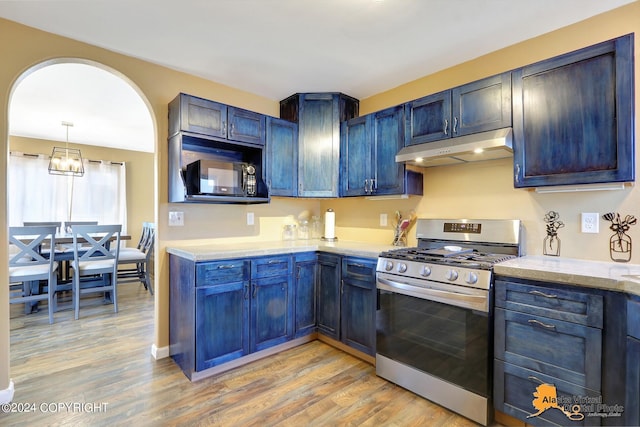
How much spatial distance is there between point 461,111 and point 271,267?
1.92m

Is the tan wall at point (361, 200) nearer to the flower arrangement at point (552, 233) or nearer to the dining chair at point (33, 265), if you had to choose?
the flower arrangement at point (552, 233)

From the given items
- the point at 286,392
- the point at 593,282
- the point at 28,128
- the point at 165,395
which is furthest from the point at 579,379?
the point at 28,128

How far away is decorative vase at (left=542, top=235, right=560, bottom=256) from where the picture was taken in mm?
2002

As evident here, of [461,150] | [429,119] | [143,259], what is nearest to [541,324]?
[461,150]

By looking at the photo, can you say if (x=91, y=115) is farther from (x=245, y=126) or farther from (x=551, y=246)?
(x=551, y=246)

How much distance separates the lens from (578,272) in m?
1.51

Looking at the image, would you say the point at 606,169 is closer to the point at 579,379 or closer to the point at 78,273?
the point at 579,379

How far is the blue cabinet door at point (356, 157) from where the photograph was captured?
111 inches

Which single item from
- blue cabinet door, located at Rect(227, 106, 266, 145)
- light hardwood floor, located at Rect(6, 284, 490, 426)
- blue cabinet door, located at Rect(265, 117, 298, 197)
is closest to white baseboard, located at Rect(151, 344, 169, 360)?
light hardwood floor, located at Rect(6, 284, 490, 426)

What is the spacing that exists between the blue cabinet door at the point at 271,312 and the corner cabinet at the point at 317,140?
1.00 metres

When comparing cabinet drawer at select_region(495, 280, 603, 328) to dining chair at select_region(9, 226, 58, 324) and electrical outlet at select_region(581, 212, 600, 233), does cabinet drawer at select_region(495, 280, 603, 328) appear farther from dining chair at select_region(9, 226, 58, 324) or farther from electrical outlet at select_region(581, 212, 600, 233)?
dining chair at select_region(9, 226, 58, 324)

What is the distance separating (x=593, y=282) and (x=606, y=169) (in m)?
0.69

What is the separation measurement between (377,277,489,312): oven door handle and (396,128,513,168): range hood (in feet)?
3.19

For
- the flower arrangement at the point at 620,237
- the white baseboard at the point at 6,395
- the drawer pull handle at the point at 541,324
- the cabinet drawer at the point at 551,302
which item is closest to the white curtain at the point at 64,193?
the white baseboard at the point at 6,395
